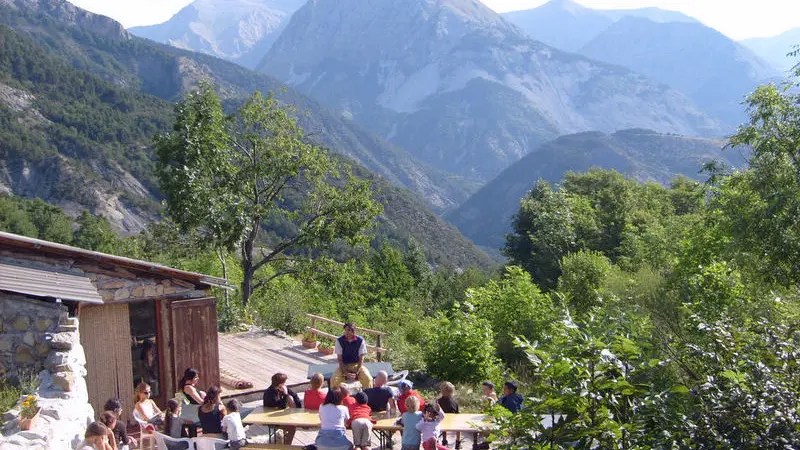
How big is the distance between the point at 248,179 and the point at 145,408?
1248 centimetres

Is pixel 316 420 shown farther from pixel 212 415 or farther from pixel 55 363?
pixel 55 363

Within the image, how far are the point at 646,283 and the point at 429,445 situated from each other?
12637 mm

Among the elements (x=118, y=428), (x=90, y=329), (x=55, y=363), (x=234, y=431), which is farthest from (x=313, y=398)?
(x=90, y=329)

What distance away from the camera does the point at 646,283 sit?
19.2 metres

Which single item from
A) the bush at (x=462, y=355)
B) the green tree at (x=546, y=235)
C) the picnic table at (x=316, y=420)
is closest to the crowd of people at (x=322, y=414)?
the picnic table at (x=316, y=420)

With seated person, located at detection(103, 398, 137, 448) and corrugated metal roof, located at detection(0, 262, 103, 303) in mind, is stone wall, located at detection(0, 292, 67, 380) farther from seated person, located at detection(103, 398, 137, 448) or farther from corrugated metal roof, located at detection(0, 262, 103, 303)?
seated person, located at detection(103, 398, 137, 448)

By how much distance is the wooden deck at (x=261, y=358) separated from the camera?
13169mm

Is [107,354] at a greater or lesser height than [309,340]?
greater

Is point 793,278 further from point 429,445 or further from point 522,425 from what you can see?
point 522,425

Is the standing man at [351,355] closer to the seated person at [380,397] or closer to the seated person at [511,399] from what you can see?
the seated person at [380,397]

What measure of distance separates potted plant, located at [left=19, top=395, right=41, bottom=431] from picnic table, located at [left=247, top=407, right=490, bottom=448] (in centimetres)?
273

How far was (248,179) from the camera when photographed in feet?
70.0

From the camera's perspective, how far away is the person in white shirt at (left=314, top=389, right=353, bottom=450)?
27.1 feet

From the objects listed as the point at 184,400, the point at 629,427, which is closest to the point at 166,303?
the point at 184,400
